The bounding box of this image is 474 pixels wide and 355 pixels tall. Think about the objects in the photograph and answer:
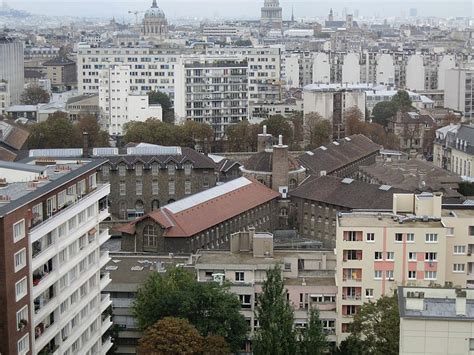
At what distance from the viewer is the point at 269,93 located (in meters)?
108

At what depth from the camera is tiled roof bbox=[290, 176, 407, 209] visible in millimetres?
51375

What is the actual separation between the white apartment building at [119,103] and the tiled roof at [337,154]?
80.6ft

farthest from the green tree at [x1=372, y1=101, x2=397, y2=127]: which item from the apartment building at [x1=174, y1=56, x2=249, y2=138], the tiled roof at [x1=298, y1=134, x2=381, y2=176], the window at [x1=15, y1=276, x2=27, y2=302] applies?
the window at [x1=15, y1=276, x2=27, y2=302]

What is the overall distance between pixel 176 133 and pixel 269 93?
28.3 metres

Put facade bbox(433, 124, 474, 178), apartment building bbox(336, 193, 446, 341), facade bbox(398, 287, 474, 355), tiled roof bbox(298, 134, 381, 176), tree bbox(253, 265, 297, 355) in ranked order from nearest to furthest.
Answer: facade bbox(398, 287, 474, 355)
tree bbox(253, 265, 297, 355)
apartment building bbox(336, 193, 446, 341)
tiled roof bbox(298, 134, 381, 176)
facade bbox(433, 124, 474, 178)

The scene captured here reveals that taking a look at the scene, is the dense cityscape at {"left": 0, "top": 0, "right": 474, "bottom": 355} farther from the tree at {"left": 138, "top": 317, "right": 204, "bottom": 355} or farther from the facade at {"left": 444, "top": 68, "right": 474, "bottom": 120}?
the facade at {"left": 444, "top": 68, "right": 474, "bottom": 120}

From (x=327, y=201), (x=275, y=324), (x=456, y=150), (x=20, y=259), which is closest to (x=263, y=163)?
(x=327, y=201)

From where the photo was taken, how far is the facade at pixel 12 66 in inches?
4945

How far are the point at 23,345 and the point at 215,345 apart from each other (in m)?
7.12

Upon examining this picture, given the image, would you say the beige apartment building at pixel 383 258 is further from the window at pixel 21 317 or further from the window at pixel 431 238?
the window at pixel 21 317

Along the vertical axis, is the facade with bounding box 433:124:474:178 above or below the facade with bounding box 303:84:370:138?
below

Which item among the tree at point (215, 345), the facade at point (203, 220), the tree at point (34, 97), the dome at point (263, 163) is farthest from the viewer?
the tree at point (34, 97)

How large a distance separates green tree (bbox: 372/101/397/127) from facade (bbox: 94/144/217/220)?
4210 cm

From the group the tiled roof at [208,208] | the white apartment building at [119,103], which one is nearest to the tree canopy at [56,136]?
A: the white apartment building at [119,103]
